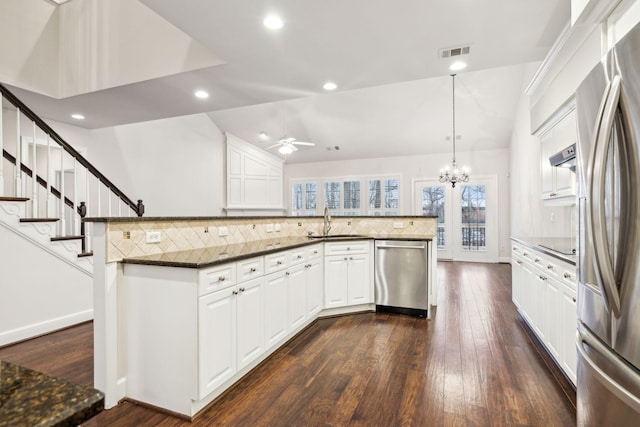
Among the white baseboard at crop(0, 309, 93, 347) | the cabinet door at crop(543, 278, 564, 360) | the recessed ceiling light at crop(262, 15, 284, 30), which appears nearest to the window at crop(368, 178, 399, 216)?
the cabinet door at crop(543, 278, 564, 360)

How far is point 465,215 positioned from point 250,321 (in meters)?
7.32

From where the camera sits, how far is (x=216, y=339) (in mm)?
2049

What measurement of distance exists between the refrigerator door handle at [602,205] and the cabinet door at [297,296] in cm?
228

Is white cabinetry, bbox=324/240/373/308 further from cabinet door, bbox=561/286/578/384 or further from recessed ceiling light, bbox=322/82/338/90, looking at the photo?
cabinet door, bbox=561/286/578/384

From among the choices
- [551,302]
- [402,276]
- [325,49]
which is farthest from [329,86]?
[551,302]

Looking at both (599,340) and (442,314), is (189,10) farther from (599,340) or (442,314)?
(442,314)

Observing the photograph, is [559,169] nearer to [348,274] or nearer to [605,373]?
[348,274]

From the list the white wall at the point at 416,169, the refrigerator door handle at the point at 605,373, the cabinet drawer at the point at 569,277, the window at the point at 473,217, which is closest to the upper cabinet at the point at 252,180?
the white wall at the point at 416,169

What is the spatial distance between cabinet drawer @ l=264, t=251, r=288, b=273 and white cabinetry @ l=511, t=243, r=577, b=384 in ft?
7.01

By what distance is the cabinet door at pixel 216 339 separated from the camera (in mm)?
1942

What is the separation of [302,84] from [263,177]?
5804mm

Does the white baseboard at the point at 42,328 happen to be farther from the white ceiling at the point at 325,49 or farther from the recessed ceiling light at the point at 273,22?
the recessed ceiling light at the point at 273,22

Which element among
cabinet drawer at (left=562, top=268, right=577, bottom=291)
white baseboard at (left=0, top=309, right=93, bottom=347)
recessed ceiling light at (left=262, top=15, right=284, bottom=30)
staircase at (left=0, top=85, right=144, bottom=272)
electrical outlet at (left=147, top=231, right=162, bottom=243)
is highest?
recessed ceiling light at (left=262, top=15, right=284, bottom=30)

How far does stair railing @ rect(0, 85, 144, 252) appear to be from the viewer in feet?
11.2
